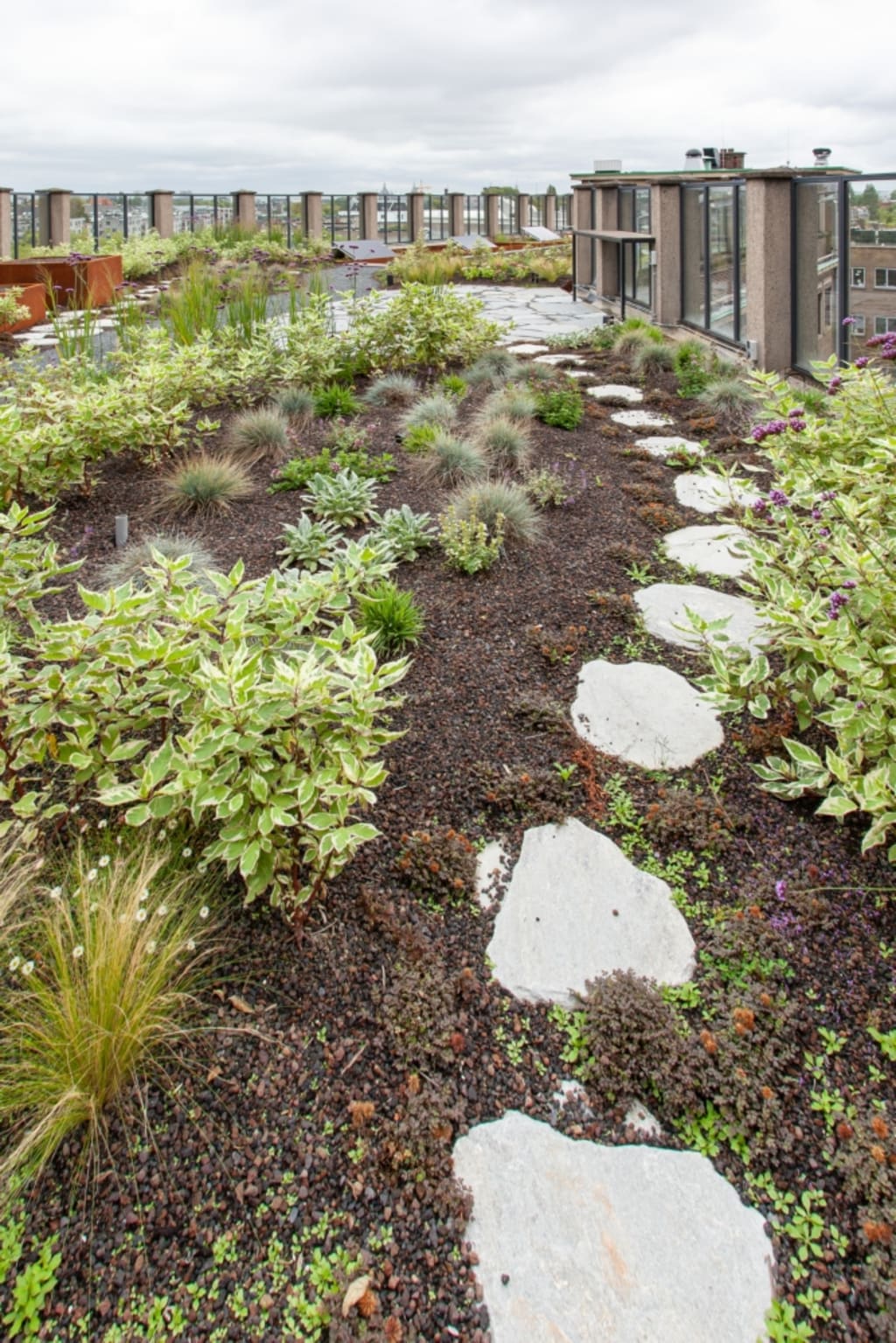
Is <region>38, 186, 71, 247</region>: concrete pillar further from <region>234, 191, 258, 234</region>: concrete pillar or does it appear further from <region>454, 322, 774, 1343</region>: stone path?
<region>454, 322, 774, 1343</region>: stone path

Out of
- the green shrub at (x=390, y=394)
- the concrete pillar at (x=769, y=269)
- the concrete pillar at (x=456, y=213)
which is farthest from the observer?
the concrete pillar at (x=456, y=213)

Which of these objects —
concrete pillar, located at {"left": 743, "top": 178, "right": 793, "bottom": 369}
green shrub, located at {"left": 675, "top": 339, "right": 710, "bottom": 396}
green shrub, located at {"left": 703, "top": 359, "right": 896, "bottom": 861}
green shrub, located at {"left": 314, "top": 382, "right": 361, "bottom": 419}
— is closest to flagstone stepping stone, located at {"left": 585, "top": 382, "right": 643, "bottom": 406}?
green shrub, located at {"left": 675, "top": 339, "right": 710, "bottom": 396}

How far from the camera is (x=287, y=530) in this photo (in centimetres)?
365

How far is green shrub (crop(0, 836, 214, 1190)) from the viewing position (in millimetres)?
1486

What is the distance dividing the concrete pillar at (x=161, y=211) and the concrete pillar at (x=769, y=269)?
1448 cm

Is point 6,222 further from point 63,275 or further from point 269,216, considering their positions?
point 63,275

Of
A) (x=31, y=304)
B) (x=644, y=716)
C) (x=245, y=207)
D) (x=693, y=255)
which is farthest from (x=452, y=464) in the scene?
(x=245, y=207)

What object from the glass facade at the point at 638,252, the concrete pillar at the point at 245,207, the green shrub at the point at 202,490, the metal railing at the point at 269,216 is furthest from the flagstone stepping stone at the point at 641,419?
the concrete pillar at the point at 245,207

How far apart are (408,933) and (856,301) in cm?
590

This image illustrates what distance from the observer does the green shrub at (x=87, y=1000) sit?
1.49 meters

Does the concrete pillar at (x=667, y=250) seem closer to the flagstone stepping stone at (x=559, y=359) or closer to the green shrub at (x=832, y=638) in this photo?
the flagstone stepping stone at (x=559, y=359)

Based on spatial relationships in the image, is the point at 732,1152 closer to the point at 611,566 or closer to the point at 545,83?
the point at 611,566

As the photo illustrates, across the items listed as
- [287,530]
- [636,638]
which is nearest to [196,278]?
[287,530]

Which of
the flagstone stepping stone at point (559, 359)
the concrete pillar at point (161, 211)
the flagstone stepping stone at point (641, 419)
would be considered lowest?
the flagstone stepping stone at point (641, 419)
